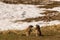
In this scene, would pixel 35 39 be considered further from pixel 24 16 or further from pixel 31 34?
pixel 24 16

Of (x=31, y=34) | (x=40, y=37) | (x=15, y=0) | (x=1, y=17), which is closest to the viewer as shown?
(x=40, y=37)

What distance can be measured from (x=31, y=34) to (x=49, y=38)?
312 centimetres

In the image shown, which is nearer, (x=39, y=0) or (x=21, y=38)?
(x=21, y=38)

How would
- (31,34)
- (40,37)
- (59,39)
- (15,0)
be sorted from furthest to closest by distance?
(15,0) → (31,34) → (40,37) → (59,39)

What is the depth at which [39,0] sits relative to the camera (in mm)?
79188

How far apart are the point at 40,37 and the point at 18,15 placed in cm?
2651

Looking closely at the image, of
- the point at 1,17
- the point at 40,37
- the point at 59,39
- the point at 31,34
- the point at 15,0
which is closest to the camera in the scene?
the point at 59,39

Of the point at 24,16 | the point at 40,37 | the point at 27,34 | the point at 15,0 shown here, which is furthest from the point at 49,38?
the point at 15,0

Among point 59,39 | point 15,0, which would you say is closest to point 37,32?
point 59,39

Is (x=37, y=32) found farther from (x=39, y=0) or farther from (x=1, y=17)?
(x=39, y=0)

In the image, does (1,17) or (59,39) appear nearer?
(59,39)

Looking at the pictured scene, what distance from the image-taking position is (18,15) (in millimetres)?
48938

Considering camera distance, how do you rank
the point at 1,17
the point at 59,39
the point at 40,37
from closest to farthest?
the point at 59,39 → the point at 40,37 → the point at 1,17

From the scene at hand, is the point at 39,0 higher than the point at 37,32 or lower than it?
lower
